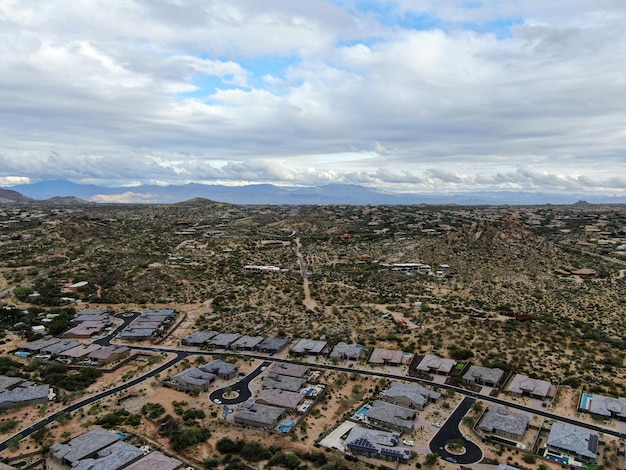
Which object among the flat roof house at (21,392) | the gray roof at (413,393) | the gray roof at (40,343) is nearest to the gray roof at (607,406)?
the gray roof at (413,393)

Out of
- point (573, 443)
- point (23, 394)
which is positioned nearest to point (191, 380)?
point (23, 394)

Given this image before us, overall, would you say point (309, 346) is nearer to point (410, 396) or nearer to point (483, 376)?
point (410, 396)

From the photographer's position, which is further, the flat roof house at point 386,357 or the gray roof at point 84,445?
the flat roof house at point 386,357

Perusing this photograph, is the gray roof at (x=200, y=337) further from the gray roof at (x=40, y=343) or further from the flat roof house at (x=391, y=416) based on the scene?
the flat roof house at (x=391, y=416)

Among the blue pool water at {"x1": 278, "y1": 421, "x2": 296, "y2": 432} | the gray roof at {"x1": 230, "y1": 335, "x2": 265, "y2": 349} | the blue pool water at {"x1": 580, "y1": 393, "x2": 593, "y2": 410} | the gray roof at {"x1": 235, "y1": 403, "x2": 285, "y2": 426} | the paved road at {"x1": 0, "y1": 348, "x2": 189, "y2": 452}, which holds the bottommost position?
the paved road at {"x1": 0, "y1": 348, "x2": 189, "y2": 452}

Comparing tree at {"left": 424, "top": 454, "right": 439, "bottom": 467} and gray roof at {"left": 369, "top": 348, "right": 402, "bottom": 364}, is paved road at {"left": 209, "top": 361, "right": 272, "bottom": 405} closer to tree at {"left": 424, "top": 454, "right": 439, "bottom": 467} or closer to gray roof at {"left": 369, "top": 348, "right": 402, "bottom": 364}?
gray roof at {"left": 369, "top": 348, "right": 402, "bottom": 364}

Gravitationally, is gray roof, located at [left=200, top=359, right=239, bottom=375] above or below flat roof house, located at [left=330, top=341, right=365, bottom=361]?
below

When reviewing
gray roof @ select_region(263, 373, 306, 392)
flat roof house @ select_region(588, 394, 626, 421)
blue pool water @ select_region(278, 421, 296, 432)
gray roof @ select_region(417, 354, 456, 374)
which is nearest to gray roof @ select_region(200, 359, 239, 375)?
gray roof @ select_region(263, 373, 306, 392)
